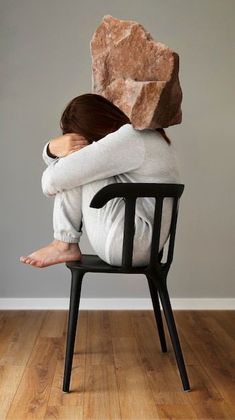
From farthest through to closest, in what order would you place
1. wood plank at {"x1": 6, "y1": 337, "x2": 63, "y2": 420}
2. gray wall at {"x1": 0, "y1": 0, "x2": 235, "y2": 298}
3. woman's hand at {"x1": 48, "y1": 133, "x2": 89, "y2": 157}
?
gray wall at {"x1": 0, "y1": 0, "x2": 235, "y2": 298} < woman's hand at {"x1": 48, "y1": 133, "x2": 89, "y2": 157} < wood plank at {"x1": 6, "y1": 337, "x2": 63, "y2": 420}

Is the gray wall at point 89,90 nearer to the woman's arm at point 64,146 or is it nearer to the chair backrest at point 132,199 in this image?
the woman's arm at point 64,146

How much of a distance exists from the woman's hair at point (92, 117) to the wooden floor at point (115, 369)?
87cm

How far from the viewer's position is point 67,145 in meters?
1.99

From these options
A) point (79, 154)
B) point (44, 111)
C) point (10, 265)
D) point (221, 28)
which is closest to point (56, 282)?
point (10, 265)

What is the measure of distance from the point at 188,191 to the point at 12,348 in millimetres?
1423

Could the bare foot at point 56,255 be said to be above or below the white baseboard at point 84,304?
A: above

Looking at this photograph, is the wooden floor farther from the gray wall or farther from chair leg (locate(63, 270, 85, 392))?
the gray wall

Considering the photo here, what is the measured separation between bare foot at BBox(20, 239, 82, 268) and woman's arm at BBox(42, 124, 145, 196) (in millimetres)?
Result: 223

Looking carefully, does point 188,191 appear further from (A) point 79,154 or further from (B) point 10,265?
(A) point 79,154

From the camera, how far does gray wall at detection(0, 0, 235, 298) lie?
3215 mm

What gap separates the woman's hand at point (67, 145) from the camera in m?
1.99

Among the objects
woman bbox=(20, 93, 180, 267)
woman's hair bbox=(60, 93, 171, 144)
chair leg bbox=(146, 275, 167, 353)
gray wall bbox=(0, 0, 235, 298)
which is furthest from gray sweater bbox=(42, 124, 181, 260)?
gray wall bbox=(0, 0, 235, 298)

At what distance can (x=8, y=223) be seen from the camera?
10.7 ft

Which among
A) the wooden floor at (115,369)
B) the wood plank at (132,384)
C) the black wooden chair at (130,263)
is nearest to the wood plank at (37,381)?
the wooden floor at (115,369)
